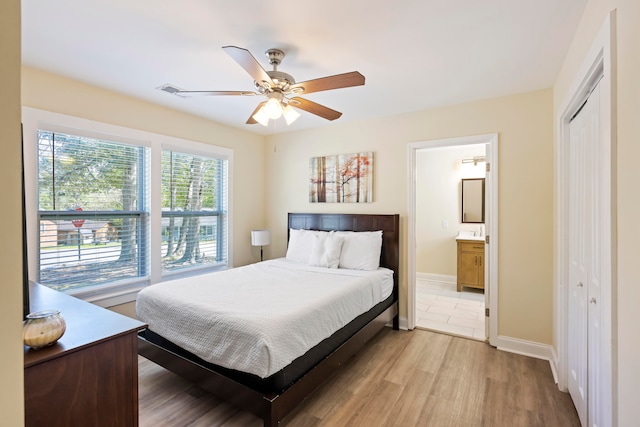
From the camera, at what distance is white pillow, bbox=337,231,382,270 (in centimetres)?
341

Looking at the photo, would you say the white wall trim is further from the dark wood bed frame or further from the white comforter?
the white comforter

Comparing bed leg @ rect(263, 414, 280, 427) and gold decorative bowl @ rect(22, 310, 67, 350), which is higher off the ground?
gold decorative bowl @ rect(22, 310, 67, 350)

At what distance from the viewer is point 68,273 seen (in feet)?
8.87

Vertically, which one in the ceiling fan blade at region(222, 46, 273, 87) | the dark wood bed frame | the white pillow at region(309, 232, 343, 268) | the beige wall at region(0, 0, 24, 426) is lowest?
the dark wood bed frame

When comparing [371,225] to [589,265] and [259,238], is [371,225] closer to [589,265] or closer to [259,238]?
[259,238]

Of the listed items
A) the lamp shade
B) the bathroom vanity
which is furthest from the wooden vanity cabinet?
the lamp shade

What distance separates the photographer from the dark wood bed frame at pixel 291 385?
69.3 inches

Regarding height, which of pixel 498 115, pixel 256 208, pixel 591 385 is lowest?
pixel 591 385

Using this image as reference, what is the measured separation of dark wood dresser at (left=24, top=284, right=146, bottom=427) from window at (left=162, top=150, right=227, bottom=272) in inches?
84.9

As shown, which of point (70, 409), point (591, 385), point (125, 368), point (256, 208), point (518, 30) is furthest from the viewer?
point (256, 208)

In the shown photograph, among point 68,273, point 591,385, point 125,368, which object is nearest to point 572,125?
point 591,385

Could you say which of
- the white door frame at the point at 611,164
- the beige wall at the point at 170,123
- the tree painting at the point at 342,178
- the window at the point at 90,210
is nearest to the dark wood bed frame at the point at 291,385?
the tree painting at the point at 342,178

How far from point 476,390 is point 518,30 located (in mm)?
2565

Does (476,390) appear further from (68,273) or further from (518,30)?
(68,273)
